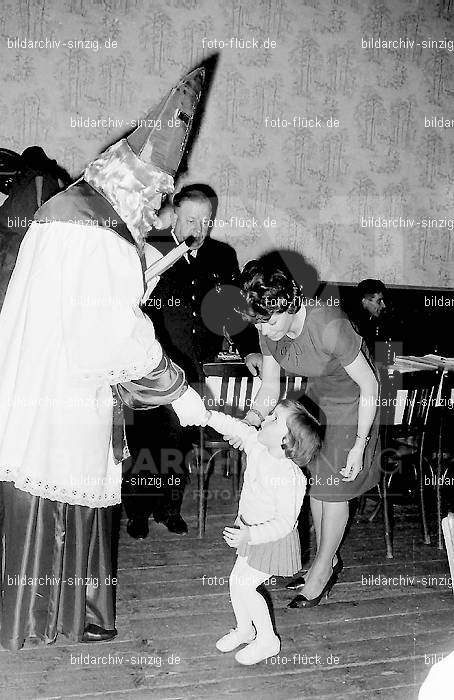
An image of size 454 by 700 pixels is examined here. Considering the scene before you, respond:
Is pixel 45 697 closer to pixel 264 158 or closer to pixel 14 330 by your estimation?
pixel 14 330

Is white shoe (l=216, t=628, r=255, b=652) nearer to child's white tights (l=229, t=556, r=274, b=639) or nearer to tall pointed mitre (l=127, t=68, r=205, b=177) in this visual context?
child's white tights (l=229, t=556, r=274, b=639)

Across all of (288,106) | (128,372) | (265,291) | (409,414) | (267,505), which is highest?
(288,106)

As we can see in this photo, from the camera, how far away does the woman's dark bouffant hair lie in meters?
2.26

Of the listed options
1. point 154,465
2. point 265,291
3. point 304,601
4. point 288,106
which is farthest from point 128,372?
point 288,106

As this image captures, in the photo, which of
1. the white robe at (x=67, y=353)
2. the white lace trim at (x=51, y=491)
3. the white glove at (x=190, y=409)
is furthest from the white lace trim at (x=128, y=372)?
the white lace trim at (x=51, y=491)

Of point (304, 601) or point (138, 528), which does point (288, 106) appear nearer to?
point (138, 528)

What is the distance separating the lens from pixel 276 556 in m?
2.21

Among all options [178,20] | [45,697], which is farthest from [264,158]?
[45,697]

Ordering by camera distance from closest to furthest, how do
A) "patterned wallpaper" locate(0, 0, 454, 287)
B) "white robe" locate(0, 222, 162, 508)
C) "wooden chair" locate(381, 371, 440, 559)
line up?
"white robe" locate(0, 222, 162, 508), "wooden chair" locate(381, 371, 440, 559), "patterned wallpaper" locate(0, 0, 454, 287)

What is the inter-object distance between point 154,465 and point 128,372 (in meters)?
1.55

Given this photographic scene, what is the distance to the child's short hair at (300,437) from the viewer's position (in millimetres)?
2143

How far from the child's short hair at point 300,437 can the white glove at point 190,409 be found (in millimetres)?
274

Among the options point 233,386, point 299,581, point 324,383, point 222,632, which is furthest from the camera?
point 233,386

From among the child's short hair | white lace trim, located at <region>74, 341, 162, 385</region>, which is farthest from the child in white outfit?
white lace trim, located at <region>74, 341, 162, 385</region>
